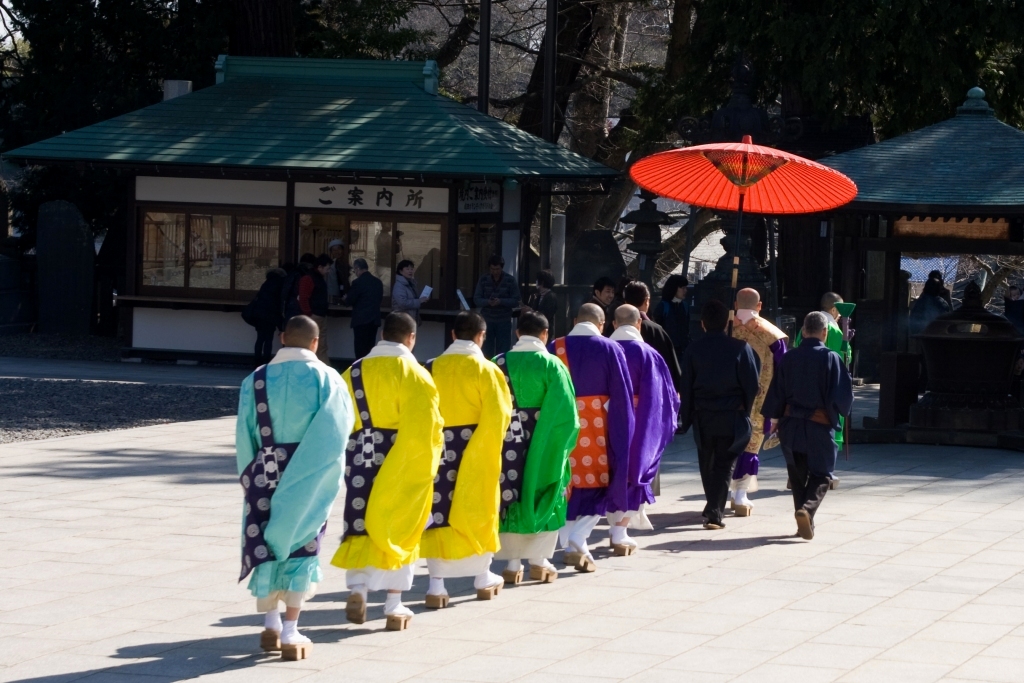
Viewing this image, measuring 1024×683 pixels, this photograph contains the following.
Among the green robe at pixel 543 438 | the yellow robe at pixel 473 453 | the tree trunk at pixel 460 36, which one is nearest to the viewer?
the yellow robe at pixel 473 453

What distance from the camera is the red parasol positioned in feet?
35.7

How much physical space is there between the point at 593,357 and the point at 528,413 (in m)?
0.80

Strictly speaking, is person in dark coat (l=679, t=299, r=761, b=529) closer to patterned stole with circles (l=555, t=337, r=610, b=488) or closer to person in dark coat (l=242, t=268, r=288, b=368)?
patterned stole with circles (l=555, t=337, r=610, b=488)

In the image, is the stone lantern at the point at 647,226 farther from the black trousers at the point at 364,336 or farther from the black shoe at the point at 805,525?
the black shoe at the point at 805,525

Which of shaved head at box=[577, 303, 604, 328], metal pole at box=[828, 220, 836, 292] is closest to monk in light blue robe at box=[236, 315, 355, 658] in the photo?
shaved head at box=[577, 303, 604, 328]

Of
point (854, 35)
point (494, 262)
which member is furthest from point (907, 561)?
point (854, 35)

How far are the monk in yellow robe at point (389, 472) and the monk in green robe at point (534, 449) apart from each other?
0.98 metres

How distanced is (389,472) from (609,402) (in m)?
2.03

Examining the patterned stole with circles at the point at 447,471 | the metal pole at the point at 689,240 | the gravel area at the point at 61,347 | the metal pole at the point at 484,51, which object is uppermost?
the metal pole at the point at 484,51

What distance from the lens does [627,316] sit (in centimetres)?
866

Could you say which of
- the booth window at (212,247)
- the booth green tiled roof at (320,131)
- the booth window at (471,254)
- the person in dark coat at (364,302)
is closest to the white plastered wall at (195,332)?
the booth window at (212,247)

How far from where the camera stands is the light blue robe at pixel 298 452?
600cm

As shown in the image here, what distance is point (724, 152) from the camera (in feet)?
35.2

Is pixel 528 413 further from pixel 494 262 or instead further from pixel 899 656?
pixel 494 262
